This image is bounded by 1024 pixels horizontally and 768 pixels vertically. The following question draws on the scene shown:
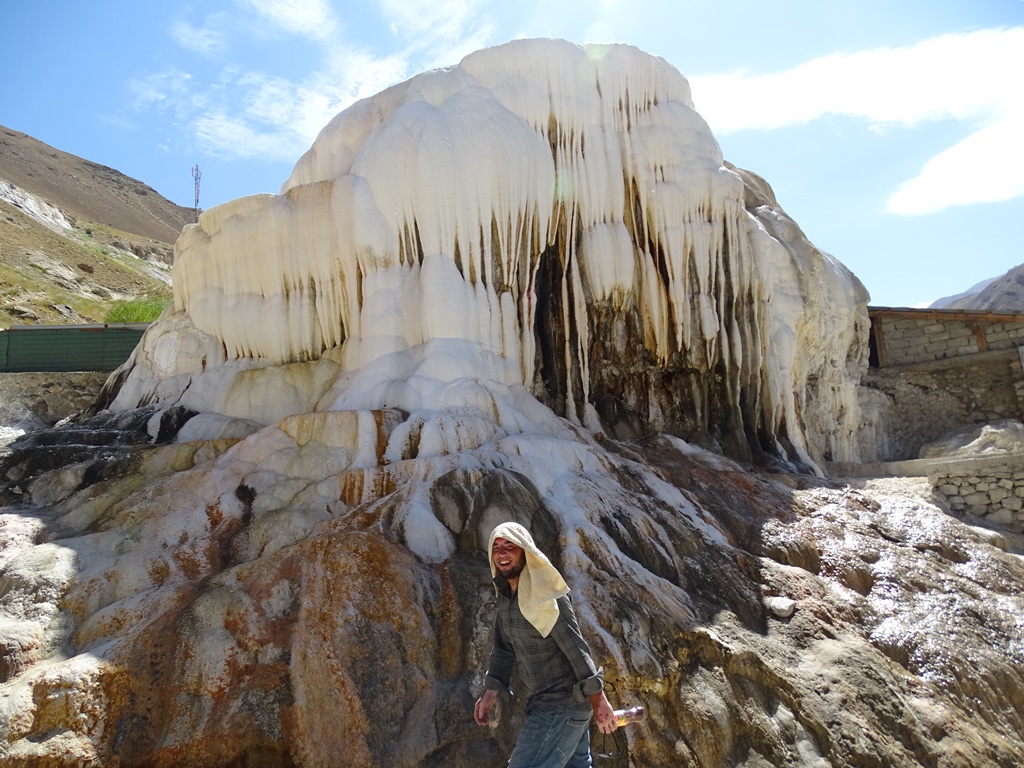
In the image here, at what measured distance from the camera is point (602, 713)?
2.85 meters

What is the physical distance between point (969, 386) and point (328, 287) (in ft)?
42.8

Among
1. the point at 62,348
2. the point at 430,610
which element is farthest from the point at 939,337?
the point at 62,348

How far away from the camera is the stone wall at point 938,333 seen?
51.3ft

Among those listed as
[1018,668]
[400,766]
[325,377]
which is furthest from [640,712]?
[325,377]

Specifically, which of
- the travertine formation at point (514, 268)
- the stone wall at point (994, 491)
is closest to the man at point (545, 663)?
the travertine formation at point (514, 268)

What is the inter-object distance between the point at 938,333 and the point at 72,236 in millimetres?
39454

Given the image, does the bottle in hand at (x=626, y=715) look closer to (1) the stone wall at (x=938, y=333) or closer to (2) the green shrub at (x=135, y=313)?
(1) the stone wall at (x=938, y=333)

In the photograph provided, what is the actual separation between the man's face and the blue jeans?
53cm

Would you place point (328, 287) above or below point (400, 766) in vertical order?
above

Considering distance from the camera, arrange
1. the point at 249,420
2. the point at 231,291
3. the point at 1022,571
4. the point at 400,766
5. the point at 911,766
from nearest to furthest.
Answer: the point at 400,766, the point at 911,766, the point at 1022,571, the point at 249,420, the point at 231,291

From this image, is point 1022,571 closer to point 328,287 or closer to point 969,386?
point 328,287

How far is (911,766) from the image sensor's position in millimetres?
4527

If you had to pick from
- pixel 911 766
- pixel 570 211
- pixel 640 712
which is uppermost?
pixel 570 211

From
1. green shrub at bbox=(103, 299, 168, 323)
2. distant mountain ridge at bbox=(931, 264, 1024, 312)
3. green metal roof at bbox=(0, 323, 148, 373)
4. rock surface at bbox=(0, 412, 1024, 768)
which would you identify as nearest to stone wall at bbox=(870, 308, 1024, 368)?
rock surface at bbox=(0, 412, 1024, 768)
